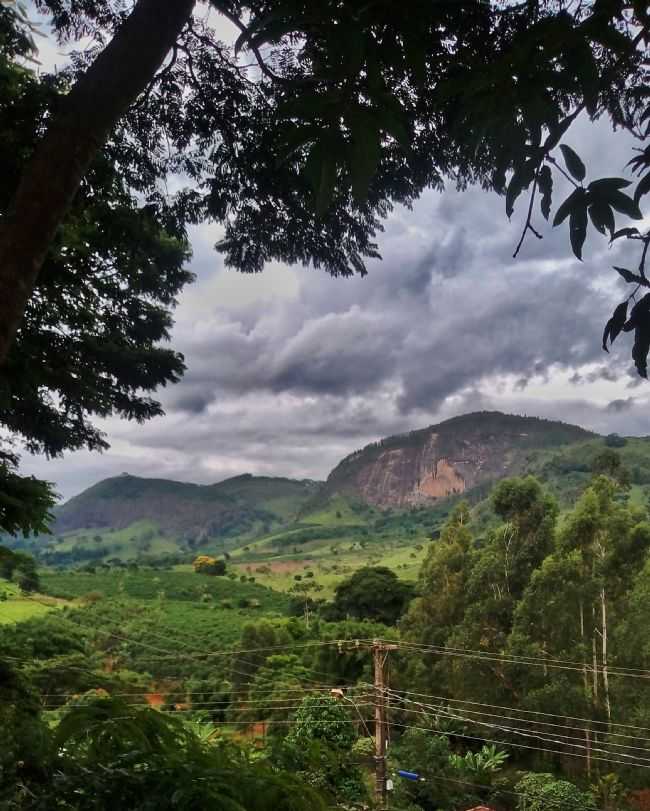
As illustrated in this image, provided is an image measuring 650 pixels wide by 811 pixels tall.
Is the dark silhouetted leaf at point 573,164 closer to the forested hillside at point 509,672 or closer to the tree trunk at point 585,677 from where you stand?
the forested hillside at point 509,672

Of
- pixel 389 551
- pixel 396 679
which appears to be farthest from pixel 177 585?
pixel 396 679

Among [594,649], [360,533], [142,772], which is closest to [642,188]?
[142,772]

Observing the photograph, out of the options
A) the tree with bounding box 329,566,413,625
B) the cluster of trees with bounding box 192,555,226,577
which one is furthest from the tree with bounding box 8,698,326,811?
the cluster of trees with bounding box 192,555,226,577

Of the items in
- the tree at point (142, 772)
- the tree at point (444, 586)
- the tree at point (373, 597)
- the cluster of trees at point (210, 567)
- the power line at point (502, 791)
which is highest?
the tree at point (142, 772)

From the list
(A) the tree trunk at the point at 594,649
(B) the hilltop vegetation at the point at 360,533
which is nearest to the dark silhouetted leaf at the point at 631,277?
(A) the tree trunk at the point at 594,649

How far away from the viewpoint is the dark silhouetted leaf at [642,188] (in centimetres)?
93

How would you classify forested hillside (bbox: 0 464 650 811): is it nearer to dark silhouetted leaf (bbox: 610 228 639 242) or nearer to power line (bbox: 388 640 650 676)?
power line (bbox: 388 640 650 676)

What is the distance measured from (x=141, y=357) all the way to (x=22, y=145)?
22.3 feet

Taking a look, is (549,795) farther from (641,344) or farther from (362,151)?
(362,151)

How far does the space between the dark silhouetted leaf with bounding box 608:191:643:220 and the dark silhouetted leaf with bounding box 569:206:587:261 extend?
4 cm

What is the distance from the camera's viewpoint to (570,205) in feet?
2.86

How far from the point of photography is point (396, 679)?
2148cm

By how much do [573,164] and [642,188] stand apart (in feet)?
0.47

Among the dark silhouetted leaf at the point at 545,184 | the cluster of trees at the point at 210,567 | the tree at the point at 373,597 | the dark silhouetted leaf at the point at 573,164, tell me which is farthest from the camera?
the cluster of trees at the point at 210,567
